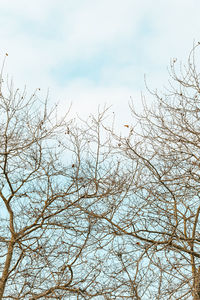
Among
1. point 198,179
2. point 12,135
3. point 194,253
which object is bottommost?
point 194,253

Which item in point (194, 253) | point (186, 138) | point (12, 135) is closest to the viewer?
point (194, 253)

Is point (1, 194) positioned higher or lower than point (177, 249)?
higher

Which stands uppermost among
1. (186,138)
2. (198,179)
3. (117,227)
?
(186,138)

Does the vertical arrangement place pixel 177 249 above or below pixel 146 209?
below

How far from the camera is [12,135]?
9414 millimetres

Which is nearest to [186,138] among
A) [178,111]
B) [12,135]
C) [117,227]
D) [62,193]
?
[178,111]

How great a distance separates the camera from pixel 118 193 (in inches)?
337

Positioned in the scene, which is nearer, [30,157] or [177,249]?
[177,249]

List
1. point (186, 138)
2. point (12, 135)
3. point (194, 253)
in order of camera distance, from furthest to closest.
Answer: point (12, 135), point (186, 138), point (194, 253)

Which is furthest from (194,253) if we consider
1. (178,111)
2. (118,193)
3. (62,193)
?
(62,193)

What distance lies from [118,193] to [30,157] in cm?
284

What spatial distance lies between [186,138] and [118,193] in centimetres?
216

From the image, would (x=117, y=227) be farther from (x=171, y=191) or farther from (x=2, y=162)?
(x=2, y=162)

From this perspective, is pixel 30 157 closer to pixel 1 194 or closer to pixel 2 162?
pixel 2 162
